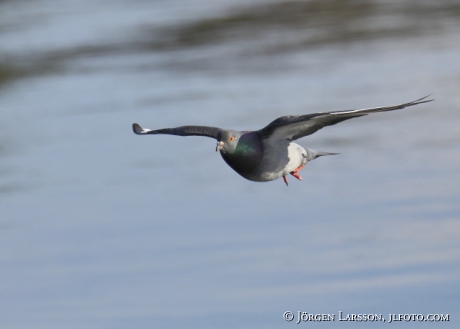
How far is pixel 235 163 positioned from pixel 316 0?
2834 cm

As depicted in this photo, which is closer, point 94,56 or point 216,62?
point 216,62

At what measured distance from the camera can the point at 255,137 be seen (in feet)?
33.3

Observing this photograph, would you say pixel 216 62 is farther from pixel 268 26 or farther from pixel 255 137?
pixel 255 137

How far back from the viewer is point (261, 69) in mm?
30672

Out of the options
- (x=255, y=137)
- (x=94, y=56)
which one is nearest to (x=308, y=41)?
(x=94, y=56)

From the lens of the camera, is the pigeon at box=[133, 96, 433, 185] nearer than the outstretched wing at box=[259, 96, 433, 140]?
No

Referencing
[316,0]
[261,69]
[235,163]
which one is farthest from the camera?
[316,0]

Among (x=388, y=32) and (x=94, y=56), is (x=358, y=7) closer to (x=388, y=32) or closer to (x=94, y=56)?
(x=388, y=32)

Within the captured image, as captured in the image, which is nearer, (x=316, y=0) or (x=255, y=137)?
(x=255, y=137)

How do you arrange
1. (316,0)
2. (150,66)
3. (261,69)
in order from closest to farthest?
(261,69)
(150,66)
(316,0)

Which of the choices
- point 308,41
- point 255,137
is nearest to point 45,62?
point 308,41

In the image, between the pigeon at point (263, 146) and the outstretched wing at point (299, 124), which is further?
the pigeon at point (263, 146)

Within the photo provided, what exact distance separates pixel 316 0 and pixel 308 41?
13.9 ft

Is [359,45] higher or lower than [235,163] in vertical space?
lower
